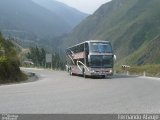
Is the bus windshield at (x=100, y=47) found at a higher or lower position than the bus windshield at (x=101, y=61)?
higher

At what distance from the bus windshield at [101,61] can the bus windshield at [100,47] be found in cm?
56

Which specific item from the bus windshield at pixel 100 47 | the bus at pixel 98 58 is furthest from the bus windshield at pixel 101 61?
the bus windshield at pixel 100 47

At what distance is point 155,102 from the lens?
673 inches

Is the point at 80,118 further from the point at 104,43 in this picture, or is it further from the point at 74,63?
the point at 74,63

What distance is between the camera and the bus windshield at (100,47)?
42656 mm

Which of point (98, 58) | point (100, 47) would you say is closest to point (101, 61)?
point (98, 58)

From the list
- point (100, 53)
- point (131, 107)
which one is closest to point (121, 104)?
point (131, 107)

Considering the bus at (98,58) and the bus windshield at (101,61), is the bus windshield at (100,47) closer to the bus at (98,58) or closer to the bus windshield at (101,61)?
the bus at (98,58)

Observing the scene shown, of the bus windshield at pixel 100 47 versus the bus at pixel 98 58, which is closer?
the bus at pixel 98 58

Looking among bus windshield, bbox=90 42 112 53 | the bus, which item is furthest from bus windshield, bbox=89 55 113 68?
bus windshield, bbox=90 42 112 53

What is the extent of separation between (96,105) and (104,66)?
27.2 metres

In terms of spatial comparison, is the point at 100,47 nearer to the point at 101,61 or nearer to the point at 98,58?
the point at 98,58

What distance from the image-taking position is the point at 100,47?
42812 millimetres

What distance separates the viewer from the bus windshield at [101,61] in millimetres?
42500
